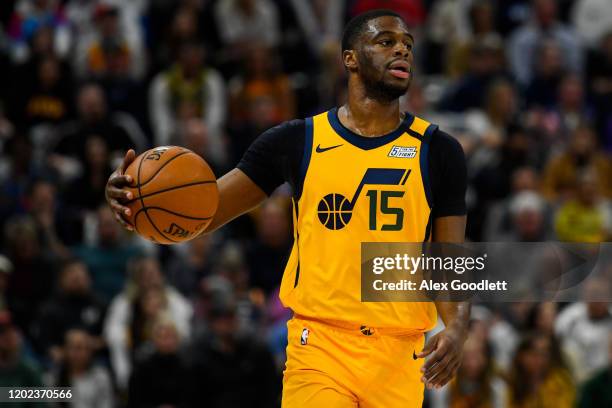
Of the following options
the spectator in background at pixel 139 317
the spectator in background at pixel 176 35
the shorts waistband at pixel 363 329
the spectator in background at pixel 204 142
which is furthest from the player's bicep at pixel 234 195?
the spectator in background at pixel 176 35

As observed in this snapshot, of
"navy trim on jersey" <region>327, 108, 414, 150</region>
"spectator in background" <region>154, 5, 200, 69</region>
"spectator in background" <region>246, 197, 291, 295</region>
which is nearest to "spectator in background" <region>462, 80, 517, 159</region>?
"spectator in background" <region>246, 197, 291, 295</region>

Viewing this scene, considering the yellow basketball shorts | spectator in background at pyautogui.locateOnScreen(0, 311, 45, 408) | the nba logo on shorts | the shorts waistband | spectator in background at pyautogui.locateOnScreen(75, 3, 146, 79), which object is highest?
spectator in background at pyautogui.locateOnScreen(75, 3, 146, 79)

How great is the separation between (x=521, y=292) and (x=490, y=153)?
394 centimetres

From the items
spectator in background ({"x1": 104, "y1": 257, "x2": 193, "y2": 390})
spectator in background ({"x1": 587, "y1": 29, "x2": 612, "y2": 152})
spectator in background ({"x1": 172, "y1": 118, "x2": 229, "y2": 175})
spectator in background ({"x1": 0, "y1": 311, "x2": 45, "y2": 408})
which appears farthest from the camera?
spectator in background ({"x1": 587, "y1": 29, "x2": 612, "y2": 152})

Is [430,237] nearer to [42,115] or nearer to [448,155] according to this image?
[448,155]

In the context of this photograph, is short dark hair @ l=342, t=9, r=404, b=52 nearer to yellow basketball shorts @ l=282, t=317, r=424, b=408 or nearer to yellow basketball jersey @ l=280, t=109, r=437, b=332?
yellow basketball jersey @ l=280, t=109, r=437, b=332

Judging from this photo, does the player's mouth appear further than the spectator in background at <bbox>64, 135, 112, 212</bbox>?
No

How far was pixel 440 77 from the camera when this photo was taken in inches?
618

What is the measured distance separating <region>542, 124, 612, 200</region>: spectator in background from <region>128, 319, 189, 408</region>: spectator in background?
4.82m

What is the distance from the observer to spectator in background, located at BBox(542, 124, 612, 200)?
13094 millimetres

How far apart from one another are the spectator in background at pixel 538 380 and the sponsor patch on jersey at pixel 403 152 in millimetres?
5095

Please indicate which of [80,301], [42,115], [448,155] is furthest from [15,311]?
[448,155]

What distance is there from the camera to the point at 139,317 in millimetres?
11031

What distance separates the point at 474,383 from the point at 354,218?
198 inches
